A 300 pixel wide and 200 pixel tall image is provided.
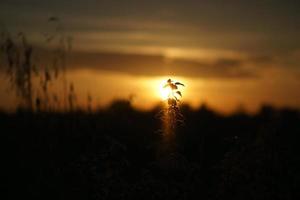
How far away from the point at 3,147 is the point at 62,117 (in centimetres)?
245

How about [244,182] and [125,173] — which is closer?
[244,182]

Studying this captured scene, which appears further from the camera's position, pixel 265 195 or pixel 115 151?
pixel 115 151

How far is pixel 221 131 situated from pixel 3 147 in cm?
627

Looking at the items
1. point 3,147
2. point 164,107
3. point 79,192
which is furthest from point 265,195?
point 3,147

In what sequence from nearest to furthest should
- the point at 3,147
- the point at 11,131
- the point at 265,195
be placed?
the point at 265,195 < the point at 3,147 < the point at 11,131

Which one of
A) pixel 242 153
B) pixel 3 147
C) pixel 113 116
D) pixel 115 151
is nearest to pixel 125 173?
pixel 115 151


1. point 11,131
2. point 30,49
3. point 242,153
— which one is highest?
point 30,49

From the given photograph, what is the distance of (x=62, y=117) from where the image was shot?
1355 centimetres

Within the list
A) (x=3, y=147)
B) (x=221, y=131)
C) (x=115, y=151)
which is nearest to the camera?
(x=115, y=151)

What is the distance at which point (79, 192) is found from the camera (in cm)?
962

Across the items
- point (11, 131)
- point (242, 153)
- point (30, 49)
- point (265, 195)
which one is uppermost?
point (30, 49)

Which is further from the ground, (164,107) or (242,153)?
(164,107)

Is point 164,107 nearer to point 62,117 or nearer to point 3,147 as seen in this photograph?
point 3,147

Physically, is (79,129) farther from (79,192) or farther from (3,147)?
(79,192)
